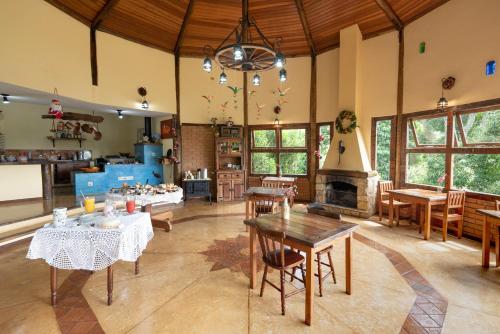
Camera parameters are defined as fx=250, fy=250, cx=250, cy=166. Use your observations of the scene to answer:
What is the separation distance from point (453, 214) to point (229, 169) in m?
5.45

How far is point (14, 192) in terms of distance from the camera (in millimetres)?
6062

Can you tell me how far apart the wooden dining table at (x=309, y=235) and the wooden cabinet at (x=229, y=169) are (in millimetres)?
4506

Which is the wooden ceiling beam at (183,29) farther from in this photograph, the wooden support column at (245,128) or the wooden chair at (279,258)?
the wooden chair at (279,258)

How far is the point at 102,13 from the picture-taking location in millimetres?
5551

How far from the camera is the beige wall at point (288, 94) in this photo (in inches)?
293

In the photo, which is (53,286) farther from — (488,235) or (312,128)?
(312,128)

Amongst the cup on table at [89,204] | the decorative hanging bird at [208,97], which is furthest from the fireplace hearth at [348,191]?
the cup on table at [89,204]

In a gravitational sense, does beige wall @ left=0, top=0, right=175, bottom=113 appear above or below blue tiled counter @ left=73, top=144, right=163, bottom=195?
above

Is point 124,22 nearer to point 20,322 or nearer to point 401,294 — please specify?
point 20,322

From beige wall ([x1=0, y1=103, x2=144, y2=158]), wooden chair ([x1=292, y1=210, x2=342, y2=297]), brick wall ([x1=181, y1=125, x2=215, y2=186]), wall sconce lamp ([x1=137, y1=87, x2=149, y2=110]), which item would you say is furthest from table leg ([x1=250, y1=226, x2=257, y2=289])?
beige wall ([x1=0, y1=103, x2=144, y2=158])

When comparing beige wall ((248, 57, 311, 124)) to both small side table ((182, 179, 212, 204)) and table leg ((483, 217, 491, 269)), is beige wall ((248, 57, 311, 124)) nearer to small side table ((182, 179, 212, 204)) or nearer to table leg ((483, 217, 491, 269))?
small side table ((182, 179, 212, 204))

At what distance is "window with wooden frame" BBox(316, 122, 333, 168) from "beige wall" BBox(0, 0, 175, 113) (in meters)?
4.40

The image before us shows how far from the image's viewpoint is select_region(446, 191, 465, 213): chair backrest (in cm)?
431

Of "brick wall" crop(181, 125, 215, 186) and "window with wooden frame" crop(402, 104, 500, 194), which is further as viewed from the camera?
"brick wall" crop(181, 125, 215, 186)
